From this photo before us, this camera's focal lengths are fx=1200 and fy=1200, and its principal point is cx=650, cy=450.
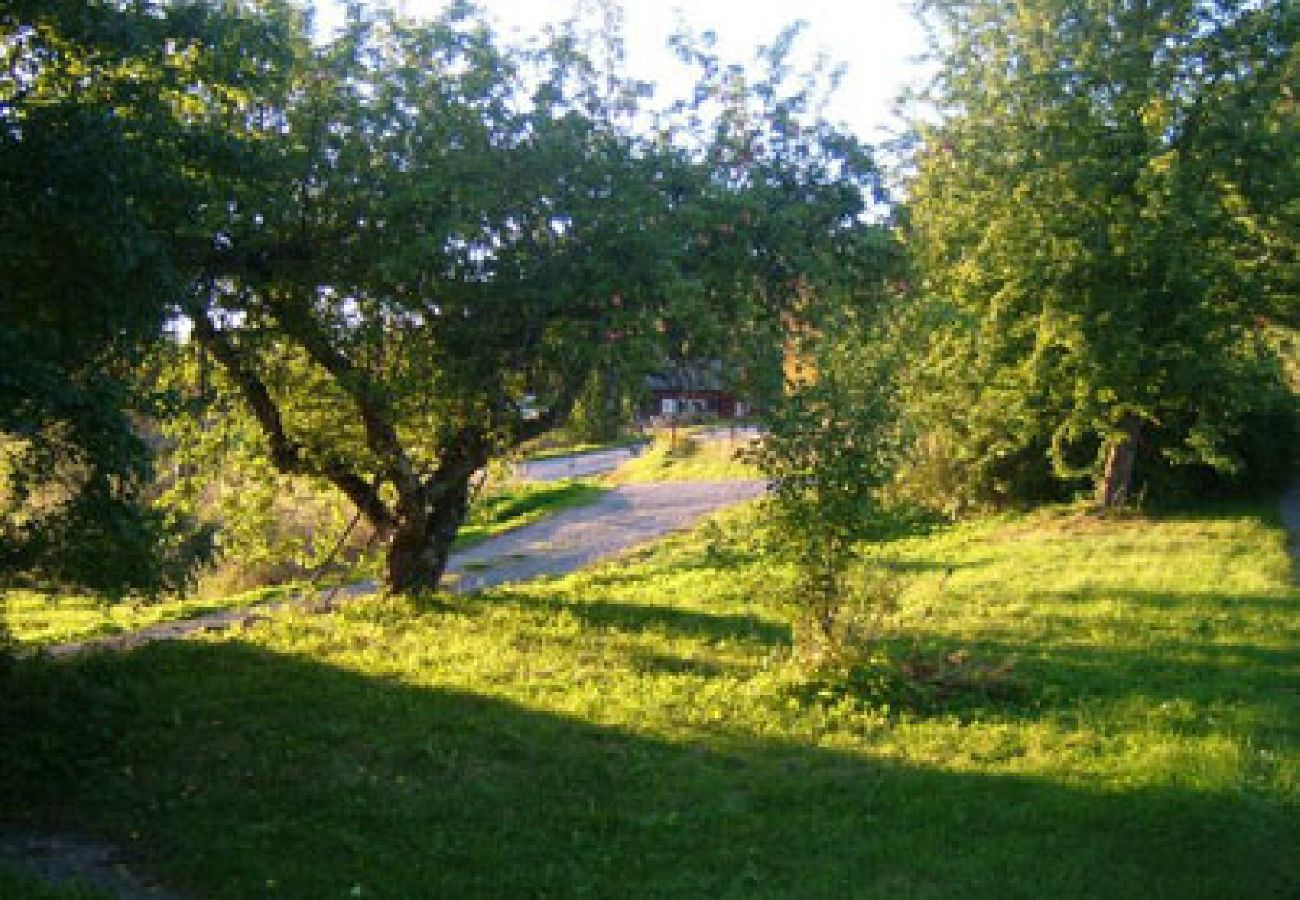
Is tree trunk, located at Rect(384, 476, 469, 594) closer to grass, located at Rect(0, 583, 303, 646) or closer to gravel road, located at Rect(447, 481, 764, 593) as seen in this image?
gravel road, located at Rect(447, 481, 764, 593)

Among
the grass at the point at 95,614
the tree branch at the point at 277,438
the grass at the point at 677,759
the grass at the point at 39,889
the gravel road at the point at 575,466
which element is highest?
the tree branch at the point at 277,438

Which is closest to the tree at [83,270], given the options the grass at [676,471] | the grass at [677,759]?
the grass at [677,759]

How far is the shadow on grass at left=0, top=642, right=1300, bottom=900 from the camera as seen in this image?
5715 millimetres

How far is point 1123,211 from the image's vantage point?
15.9m

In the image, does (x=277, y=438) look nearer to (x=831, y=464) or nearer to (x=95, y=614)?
(x=831, y=464)

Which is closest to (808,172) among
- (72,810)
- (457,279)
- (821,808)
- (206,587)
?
(457,279)

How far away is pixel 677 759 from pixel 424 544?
6588mm

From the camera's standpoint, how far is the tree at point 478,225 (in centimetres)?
939

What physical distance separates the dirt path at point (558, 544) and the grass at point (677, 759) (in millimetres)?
2926

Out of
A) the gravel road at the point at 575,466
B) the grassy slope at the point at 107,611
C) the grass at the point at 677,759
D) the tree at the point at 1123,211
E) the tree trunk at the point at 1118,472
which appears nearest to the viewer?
the grass at the point at 677,759

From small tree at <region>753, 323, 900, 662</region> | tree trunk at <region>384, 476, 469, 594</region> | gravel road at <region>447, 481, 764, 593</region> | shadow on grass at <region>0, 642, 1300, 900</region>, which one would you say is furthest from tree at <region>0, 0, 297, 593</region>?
gravel road at <region>447, 481, 764, 593</region>

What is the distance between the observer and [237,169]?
8266 mm

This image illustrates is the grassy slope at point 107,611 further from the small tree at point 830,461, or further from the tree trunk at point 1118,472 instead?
the tree trunk at point 1118,472

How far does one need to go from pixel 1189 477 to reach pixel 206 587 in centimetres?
1736
